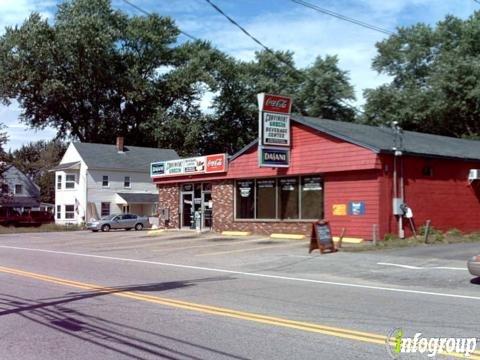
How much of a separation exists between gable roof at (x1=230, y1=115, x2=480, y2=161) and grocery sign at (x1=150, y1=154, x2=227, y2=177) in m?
0.95

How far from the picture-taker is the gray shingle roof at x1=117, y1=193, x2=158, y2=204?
5449 centimetres

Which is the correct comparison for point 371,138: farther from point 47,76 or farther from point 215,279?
point 47,76

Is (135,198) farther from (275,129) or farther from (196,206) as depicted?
(275,129)

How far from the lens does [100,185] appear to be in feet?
180

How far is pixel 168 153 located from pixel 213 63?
14.0 m

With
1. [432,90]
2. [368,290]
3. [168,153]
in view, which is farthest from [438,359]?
[168,153]

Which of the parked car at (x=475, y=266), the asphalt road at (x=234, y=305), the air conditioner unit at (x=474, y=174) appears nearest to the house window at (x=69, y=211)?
the asphalt road at (x=234, y=305)

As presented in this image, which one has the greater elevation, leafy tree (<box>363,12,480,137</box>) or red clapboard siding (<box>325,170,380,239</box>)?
leafy tree (<box>363,12,480,137</box>)

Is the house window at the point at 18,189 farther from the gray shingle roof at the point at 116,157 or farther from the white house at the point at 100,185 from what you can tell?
the gray shingle roof at the point at 116,157

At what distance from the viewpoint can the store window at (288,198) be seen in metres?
28.3

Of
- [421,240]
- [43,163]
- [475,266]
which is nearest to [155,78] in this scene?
[43,163]

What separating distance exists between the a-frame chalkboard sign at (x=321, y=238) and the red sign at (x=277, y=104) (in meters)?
7.52
